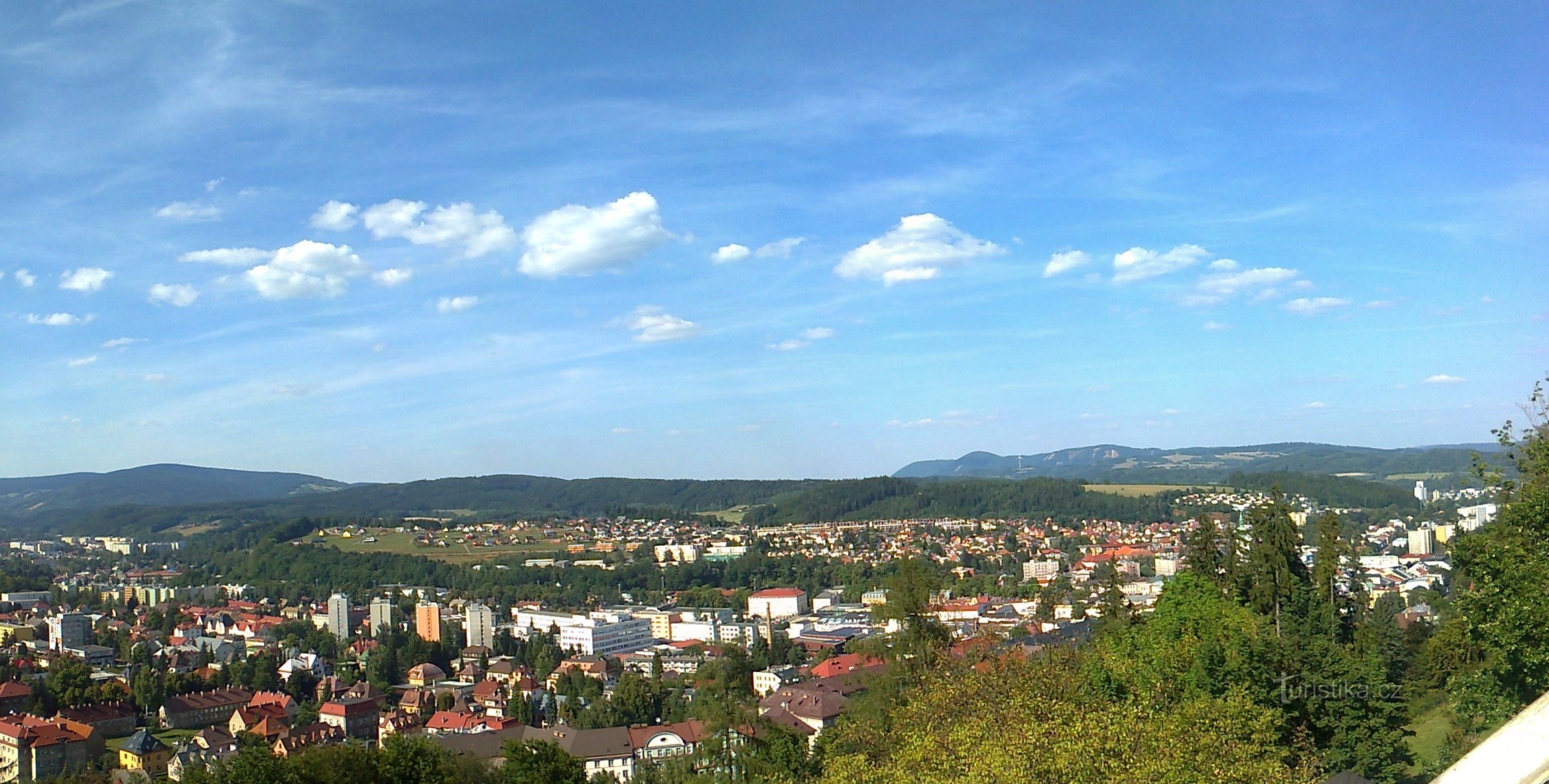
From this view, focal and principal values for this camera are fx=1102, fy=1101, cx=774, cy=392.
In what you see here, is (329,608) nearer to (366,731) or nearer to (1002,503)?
(366,731)

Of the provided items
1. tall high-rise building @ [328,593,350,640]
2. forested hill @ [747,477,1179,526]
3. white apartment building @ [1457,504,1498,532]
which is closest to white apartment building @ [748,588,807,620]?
tall high-rise building @ [328,593,350,640]

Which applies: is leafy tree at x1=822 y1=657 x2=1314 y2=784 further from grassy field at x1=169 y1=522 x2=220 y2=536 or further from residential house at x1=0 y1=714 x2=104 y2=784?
grassy field at x1=169 y1=522 x2=220 y2=536

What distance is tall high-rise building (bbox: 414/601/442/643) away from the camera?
219ft

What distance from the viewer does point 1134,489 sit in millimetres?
135375

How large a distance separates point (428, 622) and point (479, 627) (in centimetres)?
371

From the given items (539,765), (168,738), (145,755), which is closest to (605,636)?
(168,738)

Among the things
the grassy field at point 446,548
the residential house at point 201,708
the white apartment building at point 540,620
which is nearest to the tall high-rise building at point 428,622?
the white apartment building at point 540,620

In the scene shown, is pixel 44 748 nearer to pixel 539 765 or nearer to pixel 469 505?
pixel 539 765

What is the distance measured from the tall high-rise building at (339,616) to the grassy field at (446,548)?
2915cm

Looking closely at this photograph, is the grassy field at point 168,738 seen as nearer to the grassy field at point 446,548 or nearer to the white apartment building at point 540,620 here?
the white apartment building at point 540,620

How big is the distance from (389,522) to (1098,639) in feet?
435

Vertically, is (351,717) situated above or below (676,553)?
below

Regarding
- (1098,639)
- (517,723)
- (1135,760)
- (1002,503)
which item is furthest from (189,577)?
(1135,760)

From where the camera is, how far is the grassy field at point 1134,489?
12888 centimetres
